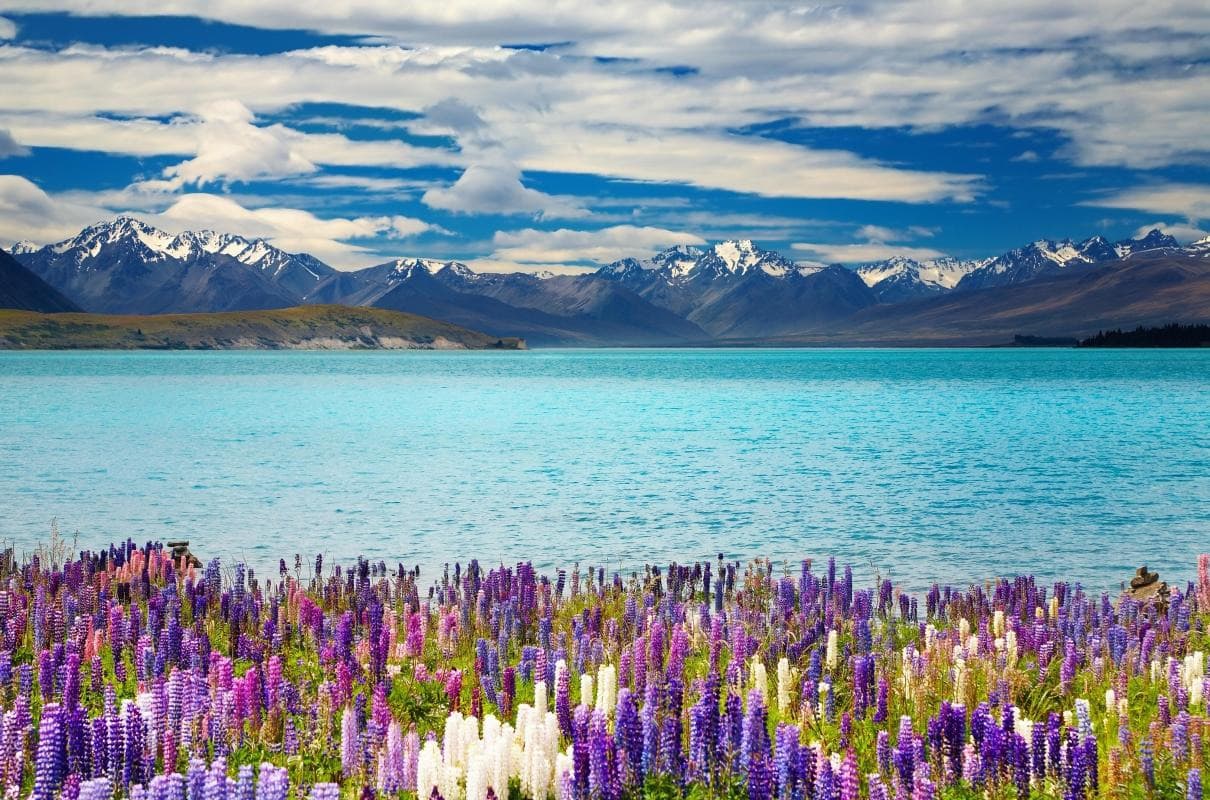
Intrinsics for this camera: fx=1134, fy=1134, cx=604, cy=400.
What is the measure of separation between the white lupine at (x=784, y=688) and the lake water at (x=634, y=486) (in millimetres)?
14120

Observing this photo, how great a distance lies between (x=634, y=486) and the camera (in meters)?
44.0

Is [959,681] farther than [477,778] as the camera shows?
Yes

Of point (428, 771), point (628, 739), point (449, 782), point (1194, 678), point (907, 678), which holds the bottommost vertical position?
point (907, 678)

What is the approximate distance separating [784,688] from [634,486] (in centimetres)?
3168

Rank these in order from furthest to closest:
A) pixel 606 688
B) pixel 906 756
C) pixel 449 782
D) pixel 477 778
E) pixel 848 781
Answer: pixel 606 688
pixel 906 756
pixel 449 782
pixel 477 778
pixel 848 781

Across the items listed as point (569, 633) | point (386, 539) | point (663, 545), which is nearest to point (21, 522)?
point (386, 539)

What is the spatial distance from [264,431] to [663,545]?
47.6 m

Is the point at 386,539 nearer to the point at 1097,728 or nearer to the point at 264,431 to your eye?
the point at 1097,728

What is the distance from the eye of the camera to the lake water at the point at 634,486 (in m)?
30.3

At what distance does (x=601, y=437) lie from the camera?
69.1 m

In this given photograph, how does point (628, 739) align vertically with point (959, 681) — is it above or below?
above

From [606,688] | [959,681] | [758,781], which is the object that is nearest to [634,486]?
[959,681]

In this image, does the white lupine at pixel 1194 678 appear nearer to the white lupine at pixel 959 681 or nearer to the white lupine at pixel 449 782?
the white lupine at pixel 959 681

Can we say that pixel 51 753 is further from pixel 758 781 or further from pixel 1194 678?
pixel 1194 678
